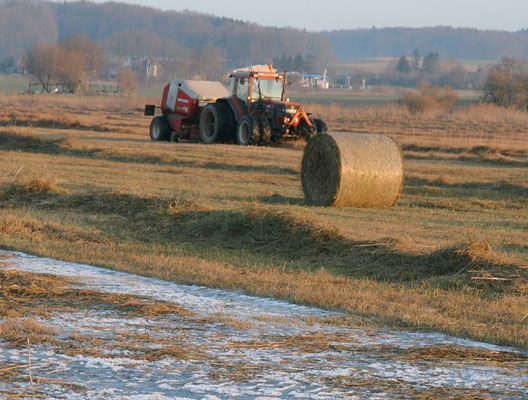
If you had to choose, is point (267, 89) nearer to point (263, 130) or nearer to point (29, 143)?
point (263, 130)

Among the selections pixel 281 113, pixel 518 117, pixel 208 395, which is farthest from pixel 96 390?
pixel 518 117

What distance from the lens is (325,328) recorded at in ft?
24.5

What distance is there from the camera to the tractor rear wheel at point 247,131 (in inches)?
1147

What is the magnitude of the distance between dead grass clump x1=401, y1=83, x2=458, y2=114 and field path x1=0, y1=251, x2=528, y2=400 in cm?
5341

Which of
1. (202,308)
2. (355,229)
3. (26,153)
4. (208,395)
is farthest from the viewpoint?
(26,153)

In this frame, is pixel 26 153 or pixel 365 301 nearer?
pixel 365 301

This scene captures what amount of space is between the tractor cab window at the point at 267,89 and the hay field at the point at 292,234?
590 centimetres

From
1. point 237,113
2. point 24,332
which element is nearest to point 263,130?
point 237,113

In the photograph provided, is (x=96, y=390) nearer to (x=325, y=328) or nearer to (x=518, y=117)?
(x=325, y=328)

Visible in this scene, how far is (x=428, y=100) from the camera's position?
6366 cm

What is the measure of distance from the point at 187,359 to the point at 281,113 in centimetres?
2334

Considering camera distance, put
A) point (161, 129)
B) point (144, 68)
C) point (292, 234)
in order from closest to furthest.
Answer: point (292, 234), point (161, 129), point (144, 68)

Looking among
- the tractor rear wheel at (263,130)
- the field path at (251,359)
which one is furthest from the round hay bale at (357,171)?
the tractor rear wheel at (263,130)

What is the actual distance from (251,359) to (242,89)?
25.0m
